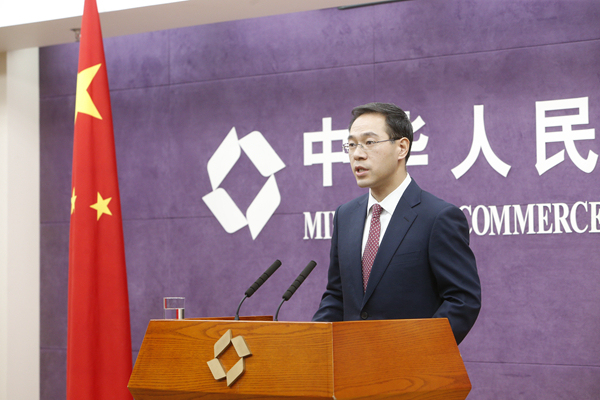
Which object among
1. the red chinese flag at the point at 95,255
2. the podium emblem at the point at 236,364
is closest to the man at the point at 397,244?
the podium emblem at the point at 236,364

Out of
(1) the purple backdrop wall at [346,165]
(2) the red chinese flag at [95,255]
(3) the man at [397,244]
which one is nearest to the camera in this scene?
(3) the man at [397,244]

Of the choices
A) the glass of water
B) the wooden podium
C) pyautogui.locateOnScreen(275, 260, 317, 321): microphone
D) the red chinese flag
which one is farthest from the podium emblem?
the red chinese flag

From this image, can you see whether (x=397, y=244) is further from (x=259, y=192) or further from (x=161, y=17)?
(x=161, y=17)

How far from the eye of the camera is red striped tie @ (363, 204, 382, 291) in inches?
78.8

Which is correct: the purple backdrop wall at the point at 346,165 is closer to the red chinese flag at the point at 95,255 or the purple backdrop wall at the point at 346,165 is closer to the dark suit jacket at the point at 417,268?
the red chinese flag at the point at 95,255

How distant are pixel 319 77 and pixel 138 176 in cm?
146

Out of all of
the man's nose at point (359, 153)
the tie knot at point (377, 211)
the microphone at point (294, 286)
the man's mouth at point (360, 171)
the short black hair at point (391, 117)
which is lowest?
the microphone at point (294, 286)

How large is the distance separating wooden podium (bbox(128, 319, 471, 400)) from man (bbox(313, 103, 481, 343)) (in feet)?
1.21

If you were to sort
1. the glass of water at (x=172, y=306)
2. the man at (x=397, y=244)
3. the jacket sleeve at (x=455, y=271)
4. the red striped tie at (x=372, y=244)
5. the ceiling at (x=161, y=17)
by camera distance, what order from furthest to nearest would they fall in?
1. the ceiling at (x=161, y=17)
2. the glass of water at (x=172, y=306)
3. the red striped tie at (x=372, y=244)
4. the man at (x=397, y=244)
5. the jacket sleeve at (x=455, y=271)

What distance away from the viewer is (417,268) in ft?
6.34

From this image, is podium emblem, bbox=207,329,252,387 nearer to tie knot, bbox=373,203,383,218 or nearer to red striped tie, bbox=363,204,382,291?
red striped tie, bbox=363,204,382,291

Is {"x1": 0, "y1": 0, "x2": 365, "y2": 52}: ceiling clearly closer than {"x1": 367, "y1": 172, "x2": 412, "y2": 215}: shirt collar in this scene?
No

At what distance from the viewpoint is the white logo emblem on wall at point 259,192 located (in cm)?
422

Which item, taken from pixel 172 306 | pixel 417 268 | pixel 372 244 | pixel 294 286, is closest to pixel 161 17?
pixel 172 306
